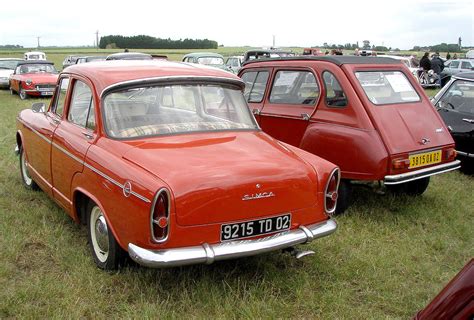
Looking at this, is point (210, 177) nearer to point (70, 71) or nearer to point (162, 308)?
point (162, 308)

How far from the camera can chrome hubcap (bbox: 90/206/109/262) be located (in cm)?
386

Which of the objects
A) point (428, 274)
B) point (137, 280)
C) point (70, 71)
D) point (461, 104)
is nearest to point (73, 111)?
point (70, 71)

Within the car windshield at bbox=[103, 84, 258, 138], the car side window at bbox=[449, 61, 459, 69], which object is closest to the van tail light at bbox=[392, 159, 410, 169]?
the car windshield at bbox=[103, 84, 258, 138]

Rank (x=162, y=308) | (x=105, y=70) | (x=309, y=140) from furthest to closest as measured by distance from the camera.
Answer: (x=309, y=140) < (x=105, y=70) < (x=162, y=308)

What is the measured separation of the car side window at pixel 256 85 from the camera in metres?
6.83

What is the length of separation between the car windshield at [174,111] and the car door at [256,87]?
2.14m

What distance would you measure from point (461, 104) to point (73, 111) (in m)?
5.54

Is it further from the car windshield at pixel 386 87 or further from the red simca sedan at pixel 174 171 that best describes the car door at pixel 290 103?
the red simca sedan at pixel 174 171

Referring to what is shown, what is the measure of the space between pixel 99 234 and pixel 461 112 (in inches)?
219

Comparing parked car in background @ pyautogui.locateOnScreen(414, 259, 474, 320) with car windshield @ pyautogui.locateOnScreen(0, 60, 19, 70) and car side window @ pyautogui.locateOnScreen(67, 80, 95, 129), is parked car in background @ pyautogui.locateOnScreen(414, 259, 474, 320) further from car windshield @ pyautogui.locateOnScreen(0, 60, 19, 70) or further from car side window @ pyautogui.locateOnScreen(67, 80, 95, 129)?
car windshield @ pyautogui.locateOnScreen(0, 60, 19, 70)

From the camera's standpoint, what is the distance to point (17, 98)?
17422mm

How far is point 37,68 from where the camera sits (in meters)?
18.0

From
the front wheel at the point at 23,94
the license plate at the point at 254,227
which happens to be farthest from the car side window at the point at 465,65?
the license plate at the point at 254,227

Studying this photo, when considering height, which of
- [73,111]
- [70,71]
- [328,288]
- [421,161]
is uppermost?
[70,71]
